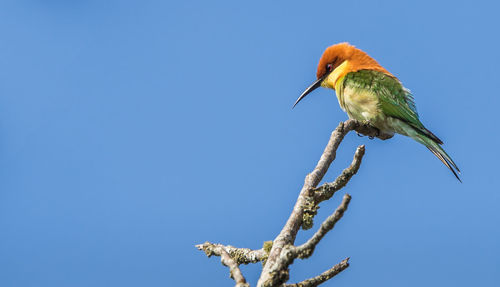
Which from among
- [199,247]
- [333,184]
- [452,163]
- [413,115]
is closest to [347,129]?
[333,184]

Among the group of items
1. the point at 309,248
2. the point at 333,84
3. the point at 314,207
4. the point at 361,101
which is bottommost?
the point at 309,248

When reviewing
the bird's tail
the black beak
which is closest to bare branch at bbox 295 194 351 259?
the bird's tail

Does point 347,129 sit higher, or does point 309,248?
point 347,129

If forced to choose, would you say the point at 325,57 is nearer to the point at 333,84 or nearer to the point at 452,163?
the point at 333,84

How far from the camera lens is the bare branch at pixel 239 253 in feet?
7.17

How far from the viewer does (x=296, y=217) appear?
1916 mm

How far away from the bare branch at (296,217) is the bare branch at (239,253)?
0.96 feet

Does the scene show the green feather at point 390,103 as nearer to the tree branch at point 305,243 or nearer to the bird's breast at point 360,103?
the bird's breast at point 360,103

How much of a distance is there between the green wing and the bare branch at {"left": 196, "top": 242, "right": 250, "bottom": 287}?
2.99 metres

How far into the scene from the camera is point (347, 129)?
273 centimetres

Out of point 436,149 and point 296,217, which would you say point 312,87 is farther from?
point 296,217

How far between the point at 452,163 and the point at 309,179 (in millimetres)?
2319

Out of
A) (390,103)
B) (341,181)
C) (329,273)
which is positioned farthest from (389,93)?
(329,273)

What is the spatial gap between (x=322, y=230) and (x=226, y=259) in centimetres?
54
